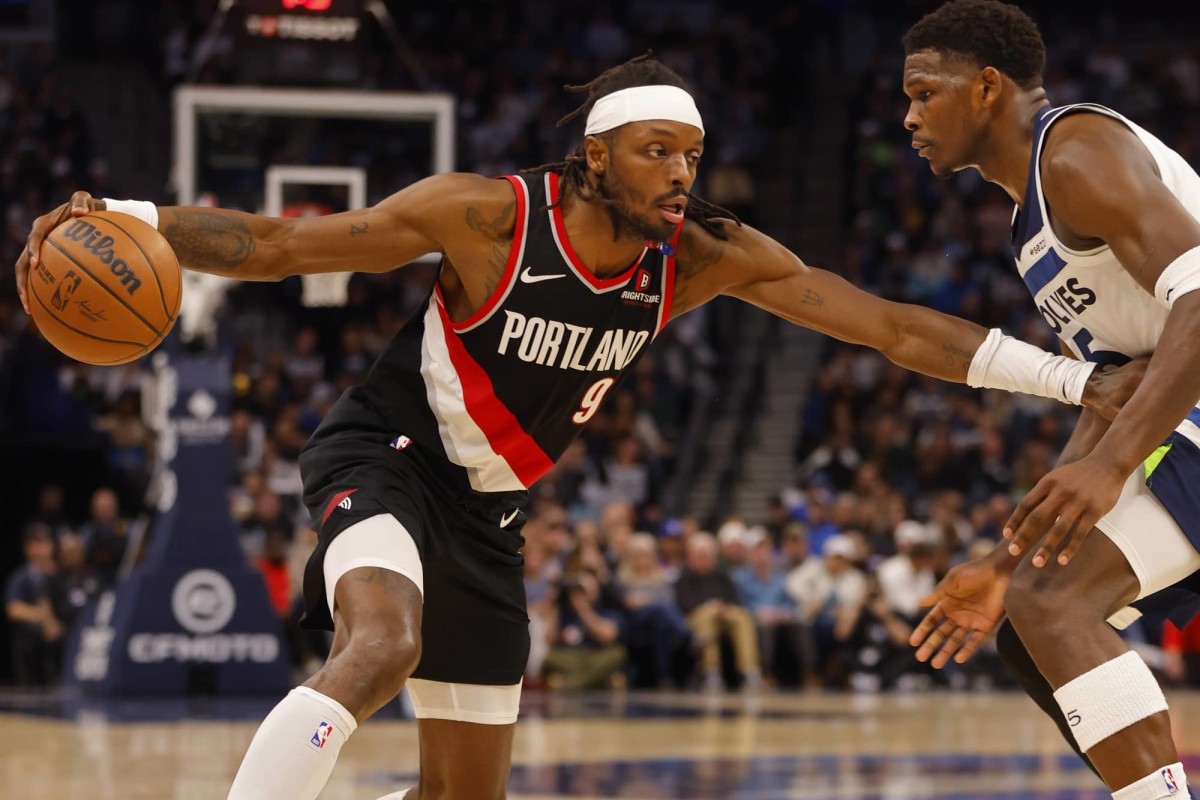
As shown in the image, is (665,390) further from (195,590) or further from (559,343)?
(559,343)

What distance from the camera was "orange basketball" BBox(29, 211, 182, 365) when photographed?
4.43m

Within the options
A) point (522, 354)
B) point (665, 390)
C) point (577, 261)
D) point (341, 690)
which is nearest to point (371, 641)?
point (341, 690)

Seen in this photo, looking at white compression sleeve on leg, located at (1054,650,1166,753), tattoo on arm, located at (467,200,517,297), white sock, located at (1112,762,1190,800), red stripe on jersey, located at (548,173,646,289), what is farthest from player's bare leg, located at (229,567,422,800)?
white sock, located at (1112,762,1190,800)

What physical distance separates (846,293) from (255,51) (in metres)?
8.72

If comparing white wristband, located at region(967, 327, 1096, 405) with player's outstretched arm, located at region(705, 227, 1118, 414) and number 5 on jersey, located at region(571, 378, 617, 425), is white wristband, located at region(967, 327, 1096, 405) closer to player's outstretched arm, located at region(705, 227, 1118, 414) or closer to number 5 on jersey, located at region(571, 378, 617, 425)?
player's outstretched arm, located at region(705, 227, 1118, 414)

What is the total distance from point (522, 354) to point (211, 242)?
2.99 feet

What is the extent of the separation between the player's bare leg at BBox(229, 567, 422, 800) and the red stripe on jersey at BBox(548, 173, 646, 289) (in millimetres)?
1064

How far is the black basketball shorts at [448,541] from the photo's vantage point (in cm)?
477

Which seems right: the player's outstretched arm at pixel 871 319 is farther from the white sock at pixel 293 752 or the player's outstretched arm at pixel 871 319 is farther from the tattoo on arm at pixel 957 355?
the white sock at pixel 293 752

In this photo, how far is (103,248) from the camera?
174 inches

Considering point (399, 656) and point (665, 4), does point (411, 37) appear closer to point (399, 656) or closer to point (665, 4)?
point (665, 4)

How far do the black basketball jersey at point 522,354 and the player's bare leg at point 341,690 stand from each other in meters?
0.67

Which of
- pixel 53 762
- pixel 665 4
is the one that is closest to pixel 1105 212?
pixel 53 762

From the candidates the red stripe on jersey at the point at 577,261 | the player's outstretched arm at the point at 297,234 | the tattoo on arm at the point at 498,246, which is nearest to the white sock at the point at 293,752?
the player's outstretched arm at the point at 297,234
